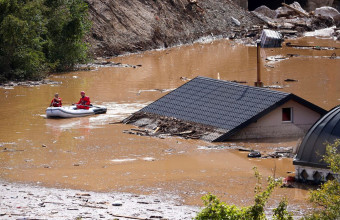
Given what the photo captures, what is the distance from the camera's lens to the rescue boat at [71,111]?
3155 centimetres

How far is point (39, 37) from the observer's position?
44531 mm

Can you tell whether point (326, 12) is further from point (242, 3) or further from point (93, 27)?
point (93, 27)

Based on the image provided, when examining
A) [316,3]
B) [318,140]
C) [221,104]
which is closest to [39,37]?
[221,104]

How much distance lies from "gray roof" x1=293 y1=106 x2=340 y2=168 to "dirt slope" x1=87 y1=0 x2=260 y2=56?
36169 mm

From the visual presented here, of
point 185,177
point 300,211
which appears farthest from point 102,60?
point 300,211

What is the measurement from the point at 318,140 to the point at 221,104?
334 inches

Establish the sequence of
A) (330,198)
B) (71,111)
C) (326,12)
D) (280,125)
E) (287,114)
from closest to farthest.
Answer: (330,198) < (280,125) < (287,114) < (71,111) < (326,12)

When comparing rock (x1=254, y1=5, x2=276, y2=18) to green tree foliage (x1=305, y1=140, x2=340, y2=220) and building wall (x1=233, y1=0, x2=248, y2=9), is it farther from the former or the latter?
green tree foliage (x1=305, y1=140, x2=340, y2=220)

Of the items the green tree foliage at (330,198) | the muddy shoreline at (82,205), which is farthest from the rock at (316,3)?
the green tree foliage at (330,198)

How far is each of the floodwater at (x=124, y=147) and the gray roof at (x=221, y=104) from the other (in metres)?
1.05

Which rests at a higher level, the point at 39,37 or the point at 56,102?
the point at 39,37

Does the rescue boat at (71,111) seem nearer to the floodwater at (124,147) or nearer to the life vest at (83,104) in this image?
the life vest at (83,104)

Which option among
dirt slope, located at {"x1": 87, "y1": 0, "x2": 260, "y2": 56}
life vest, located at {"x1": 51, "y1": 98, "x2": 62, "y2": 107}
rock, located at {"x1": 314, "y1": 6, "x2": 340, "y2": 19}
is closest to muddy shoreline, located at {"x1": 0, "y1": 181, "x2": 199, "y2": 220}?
life vest, located at {"x1": 51, "y1": 98, "x2": 62, "y2": 107}

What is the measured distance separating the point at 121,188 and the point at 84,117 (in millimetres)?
12071
